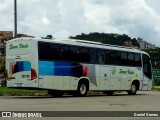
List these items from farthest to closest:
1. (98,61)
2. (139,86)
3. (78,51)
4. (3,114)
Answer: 1. (139,86)
2. (98,61)
3. (78,51)
4. (3,114)

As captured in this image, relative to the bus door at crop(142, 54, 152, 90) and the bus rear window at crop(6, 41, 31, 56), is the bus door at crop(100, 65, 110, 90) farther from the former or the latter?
the bus rear window at crop(6, 41, 31, 56)

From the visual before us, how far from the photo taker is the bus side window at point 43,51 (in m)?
23.4

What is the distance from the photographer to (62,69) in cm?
2478

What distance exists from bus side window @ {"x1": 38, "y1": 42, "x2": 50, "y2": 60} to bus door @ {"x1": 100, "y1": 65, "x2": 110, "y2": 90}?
5263mm

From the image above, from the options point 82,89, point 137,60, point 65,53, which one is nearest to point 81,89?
point 82,89

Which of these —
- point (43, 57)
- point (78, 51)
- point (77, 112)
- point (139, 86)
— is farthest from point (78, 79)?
point (77, 112)

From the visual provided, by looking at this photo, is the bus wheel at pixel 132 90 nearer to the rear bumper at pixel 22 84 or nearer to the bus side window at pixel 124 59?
the bus side window at pixel 124 59

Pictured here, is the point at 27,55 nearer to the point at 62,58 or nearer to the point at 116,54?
the point at 62,58

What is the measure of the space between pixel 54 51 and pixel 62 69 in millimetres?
1178

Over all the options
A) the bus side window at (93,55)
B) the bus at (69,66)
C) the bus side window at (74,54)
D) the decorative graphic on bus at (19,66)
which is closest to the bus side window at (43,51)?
the bus at (69,66)

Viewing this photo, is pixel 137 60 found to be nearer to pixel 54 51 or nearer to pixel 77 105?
pixel 54 51

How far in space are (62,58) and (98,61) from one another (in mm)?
3604

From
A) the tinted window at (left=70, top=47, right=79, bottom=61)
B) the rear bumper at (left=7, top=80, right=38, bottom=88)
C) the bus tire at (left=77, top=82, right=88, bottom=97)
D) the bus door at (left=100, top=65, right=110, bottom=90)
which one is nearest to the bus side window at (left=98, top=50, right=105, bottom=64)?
the bus door at (left=100, top=65, right=110, bottom=90)

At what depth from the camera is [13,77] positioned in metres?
24.2
